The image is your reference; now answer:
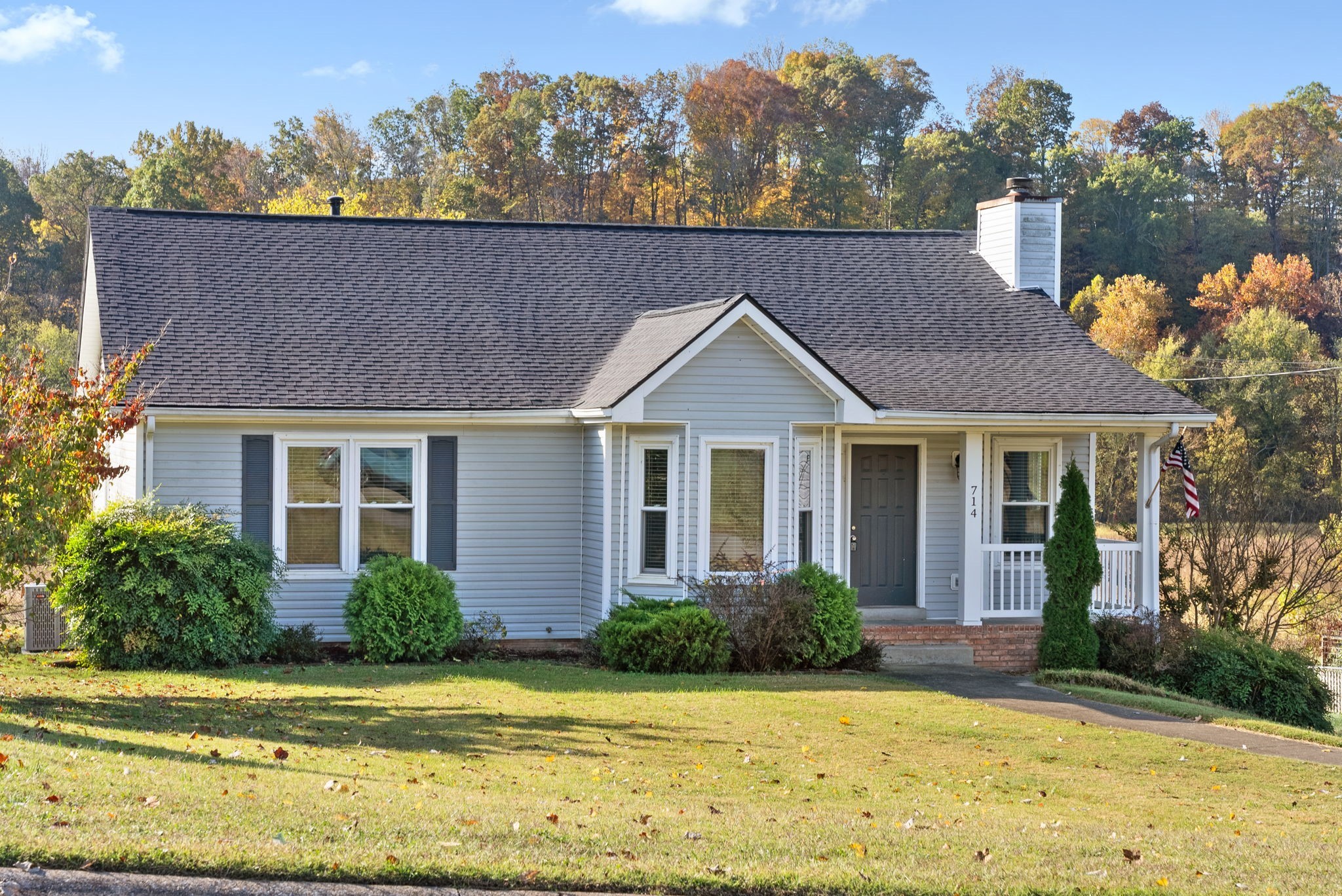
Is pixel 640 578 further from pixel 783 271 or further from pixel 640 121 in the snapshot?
pixel 640 121

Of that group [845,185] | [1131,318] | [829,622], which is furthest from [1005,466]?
[845,185]

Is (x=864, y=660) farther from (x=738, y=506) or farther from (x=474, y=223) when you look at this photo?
(x=474, y=223)

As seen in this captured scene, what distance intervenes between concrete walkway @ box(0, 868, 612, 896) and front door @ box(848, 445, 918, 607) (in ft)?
38.6

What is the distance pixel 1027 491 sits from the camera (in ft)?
58.7

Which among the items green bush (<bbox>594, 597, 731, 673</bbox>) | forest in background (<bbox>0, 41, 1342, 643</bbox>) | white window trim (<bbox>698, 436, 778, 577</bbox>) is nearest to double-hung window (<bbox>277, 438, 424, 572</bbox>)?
green bush (<bbox>594, 597, 731, 673</bbox>)

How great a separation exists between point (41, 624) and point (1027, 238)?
1498 cm

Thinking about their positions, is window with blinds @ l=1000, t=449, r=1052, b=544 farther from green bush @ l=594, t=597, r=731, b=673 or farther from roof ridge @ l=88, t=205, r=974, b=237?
roof ridge @ l=88, t=205, r=974, b=237

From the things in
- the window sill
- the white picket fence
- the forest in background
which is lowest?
the white picket fence

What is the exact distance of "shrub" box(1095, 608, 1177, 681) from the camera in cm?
1652

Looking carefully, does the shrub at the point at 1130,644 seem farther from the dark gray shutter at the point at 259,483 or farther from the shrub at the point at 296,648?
the dark gray shutter at the point at 259,483

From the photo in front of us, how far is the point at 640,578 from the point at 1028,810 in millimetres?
7625

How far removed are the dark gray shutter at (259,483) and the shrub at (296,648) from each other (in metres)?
1.18

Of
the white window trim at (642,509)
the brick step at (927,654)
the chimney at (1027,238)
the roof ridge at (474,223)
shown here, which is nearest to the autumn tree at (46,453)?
the roof ridge at (474,223)

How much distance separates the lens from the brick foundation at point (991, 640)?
54.6 ft
